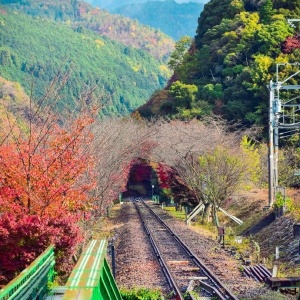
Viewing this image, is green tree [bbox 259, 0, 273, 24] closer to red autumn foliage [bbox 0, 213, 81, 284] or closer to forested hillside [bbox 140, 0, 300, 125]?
forested hillside [bbox 140, 0, 300, 125]

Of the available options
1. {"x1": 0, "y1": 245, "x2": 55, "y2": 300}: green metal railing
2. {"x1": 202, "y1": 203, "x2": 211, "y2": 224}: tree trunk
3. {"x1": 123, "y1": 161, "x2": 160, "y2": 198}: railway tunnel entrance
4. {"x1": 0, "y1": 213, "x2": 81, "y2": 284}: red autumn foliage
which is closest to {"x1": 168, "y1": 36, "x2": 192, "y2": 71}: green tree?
{"x1": 123, "y1": 161, "x2": 160, "y2": 198}: railway tunnel entrance

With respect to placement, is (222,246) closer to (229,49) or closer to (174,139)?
(174,139)

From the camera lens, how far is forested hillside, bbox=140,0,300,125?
47.7 metres

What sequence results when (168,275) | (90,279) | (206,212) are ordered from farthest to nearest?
(206,212)
(168,275)
(90,279)

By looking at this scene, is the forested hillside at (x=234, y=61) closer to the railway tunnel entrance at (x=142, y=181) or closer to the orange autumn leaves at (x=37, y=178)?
the railway tunnel entrance at (x=142, y=181)

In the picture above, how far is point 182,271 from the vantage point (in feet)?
53.8

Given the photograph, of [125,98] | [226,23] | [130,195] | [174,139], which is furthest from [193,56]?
[125,98]

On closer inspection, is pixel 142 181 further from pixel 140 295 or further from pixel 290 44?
pixel 140 295

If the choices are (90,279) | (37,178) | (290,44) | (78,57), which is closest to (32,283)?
(90,279)

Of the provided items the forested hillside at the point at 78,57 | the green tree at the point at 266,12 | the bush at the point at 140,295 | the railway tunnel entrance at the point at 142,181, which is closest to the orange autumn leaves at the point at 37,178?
the bush at the point at 140,295

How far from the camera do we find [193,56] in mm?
64812

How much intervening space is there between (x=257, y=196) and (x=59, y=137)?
1992cm

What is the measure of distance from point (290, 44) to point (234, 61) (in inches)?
272

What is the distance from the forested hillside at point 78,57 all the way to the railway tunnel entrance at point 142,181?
42056mm
